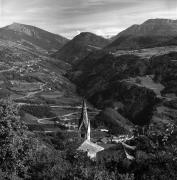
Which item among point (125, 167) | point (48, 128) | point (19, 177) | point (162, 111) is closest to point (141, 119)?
point (162, 111)

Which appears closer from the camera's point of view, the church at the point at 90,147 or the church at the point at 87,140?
the church at the point at 90,147

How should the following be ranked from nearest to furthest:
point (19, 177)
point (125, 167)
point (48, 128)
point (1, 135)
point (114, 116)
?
point (1, 135)
point (19, 177)
point (125, 167)
point (48, 128)
point (114, 116)

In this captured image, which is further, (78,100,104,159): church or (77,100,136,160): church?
(78,100,104,159): church

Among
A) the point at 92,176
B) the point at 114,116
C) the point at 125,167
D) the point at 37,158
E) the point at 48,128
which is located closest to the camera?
the point at 92,176

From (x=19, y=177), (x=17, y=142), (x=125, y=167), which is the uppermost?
(x=17, y=142)

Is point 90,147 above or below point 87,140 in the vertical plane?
below

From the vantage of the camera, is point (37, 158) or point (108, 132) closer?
point (37, 158)

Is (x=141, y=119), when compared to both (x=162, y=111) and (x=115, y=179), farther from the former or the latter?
(x=115, y=179)

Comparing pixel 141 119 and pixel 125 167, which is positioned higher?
pixel 125 167

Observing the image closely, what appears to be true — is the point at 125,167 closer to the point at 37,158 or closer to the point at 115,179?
the point at 37,158

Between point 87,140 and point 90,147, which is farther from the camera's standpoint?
point 87,140
